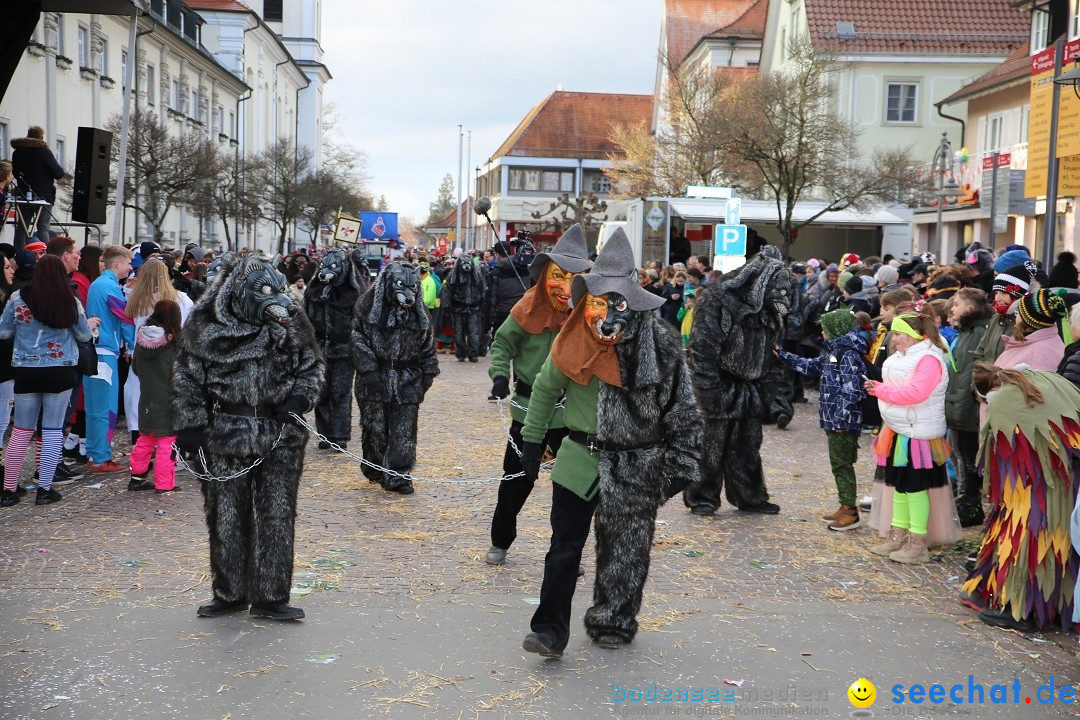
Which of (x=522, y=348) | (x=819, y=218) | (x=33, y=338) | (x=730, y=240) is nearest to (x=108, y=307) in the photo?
(x=33, y=338)

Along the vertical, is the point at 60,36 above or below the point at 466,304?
above

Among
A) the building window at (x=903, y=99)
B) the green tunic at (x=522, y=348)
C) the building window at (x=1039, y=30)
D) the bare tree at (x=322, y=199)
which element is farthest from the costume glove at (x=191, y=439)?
the bare tree at (x=322, y=199)

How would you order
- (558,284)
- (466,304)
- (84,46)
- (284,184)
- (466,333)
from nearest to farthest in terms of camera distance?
1. (558,284)
2. (466,304)
3. (466,333)
4. (84,46)
5. (284,184)

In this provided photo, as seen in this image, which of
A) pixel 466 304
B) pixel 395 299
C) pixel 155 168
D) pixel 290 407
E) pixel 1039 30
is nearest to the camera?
pixel 290 407

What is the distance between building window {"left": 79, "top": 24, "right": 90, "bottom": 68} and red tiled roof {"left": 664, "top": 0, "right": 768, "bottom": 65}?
48825mm

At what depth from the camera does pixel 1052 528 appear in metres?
6.29

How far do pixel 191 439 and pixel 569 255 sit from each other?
98.9 inches

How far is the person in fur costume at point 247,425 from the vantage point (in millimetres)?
6266

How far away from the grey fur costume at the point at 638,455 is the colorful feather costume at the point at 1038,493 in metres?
1.85

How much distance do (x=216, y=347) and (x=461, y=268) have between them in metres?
16.7

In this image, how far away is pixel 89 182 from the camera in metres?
14.1

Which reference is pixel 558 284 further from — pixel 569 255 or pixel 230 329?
pixel 230 329

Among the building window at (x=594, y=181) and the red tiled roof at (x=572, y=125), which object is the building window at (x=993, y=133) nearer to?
the red tiled roof at (x=572, y=125)

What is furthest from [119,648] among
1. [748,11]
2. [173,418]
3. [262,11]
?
[262,11]
